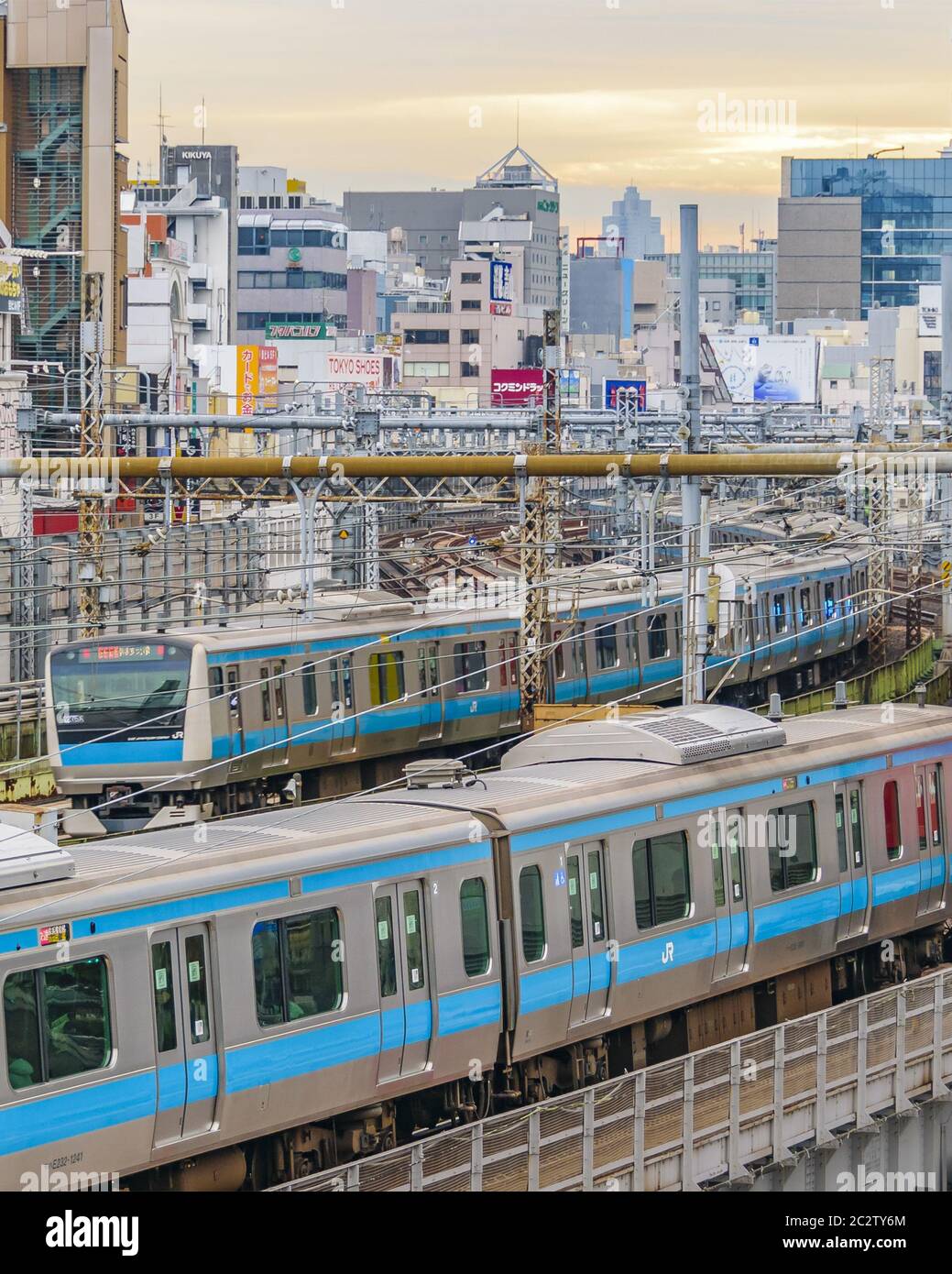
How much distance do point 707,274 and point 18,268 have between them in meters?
130

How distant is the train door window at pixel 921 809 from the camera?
16266mm

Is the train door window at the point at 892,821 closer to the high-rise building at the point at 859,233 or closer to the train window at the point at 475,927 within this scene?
the train window at the point at 475,927

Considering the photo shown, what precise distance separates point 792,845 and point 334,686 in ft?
27.7

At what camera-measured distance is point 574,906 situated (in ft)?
41.9

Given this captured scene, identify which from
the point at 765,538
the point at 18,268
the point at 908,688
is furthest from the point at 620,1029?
the point at 18,268

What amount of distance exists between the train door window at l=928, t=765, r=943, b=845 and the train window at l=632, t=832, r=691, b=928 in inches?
137

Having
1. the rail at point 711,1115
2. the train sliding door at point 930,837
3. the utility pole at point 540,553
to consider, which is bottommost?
the rail at point 711,1115

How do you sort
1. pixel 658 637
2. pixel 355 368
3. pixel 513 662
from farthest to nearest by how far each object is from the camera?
pixel 355 368
pixel 658 637
pixel 513 662

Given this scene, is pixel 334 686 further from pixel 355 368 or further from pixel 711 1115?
pixel 355 368

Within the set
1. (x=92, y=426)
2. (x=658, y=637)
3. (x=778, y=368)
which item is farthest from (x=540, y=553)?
(x=778, y=368)

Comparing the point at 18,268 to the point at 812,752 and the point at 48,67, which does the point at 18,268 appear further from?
the point at 812,752

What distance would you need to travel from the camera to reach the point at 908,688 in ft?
106

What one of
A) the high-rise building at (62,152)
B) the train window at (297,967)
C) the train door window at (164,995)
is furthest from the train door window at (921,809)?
the high-rise building at (62,152)

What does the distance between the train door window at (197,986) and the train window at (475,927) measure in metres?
1.96
